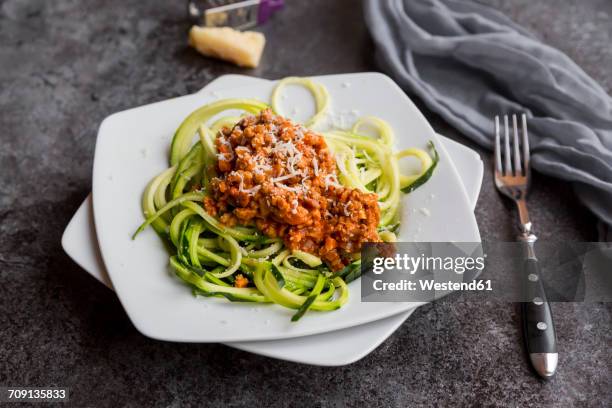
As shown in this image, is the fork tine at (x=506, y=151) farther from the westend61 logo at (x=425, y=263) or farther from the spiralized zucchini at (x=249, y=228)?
the westend61 logo at (x=425, y=263)

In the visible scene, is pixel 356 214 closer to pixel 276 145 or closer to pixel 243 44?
pixel 276 145

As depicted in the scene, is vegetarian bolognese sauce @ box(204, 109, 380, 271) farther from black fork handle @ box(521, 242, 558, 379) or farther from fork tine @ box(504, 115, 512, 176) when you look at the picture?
fork tine @ box(504, 115, 512, 176)

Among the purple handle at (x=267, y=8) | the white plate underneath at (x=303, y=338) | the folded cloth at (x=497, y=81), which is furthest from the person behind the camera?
the purple handle at (x=267, y=8)

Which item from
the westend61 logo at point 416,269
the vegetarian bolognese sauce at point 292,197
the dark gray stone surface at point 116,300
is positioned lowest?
the dark gray stone surface at point 116,300

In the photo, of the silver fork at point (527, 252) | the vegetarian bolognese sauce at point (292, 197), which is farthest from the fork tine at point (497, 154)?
the vegetarian bolognese sauce at point (292, 197)

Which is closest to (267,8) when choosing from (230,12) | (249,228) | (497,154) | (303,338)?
(230,12)

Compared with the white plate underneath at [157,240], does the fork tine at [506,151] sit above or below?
below

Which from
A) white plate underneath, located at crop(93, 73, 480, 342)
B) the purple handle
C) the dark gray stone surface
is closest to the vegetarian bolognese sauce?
white plate underneath, located at crop(93, 73, 480, 342)
